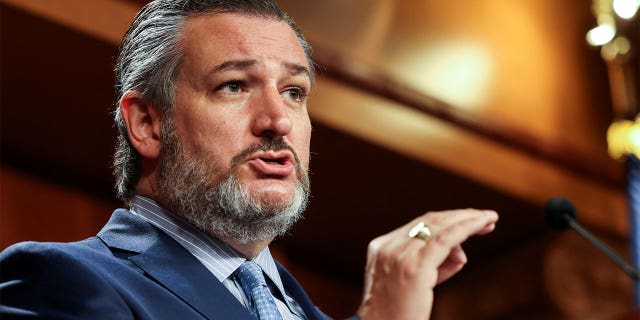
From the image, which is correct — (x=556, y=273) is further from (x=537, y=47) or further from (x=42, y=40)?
(x=42, y=40)

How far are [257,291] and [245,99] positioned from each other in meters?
0.35

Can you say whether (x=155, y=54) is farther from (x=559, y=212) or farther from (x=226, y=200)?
(x=559, y=212)

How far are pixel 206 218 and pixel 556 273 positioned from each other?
315cm

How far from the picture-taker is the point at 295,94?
1934 millimetres

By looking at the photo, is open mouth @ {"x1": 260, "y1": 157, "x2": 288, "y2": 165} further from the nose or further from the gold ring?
the gold ring

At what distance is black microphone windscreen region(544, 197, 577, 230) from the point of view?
6.20 feet

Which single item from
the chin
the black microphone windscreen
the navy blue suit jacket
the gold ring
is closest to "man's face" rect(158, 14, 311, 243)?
the chin

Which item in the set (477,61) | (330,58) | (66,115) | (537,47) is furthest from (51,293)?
(537,47)

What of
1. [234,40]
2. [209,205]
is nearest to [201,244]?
[209,205]

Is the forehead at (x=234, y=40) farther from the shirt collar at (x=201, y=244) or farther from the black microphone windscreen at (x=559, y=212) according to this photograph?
the black microphone windscreen at (x=559, y=212)

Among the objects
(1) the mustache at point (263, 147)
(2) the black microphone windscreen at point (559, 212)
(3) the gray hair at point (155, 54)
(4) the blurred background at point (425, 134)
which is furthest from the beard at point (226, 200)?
(4) the blurred background at point (425, 134)

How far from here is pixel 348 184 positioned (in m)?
4.22

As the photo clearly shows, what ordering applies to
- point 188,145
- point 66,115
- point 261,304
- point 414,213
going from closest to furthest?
point 261,304 < point 188,145 < point 66,115 < point 414,213

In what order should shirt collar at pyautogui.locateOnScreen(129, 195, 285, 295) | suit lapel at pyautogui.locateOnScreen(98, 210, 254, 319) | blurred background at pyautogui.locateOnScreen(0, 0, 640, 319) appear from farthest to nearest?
blurred background at pyautogui.locateOnScreen(0, 0, 640, 319) < shirt collar at pyautogui.locateOnScreen(129, 195, 285, 295) < suit lapel at pyautogui.locateOnScreen(98, 210, 254, 319)
